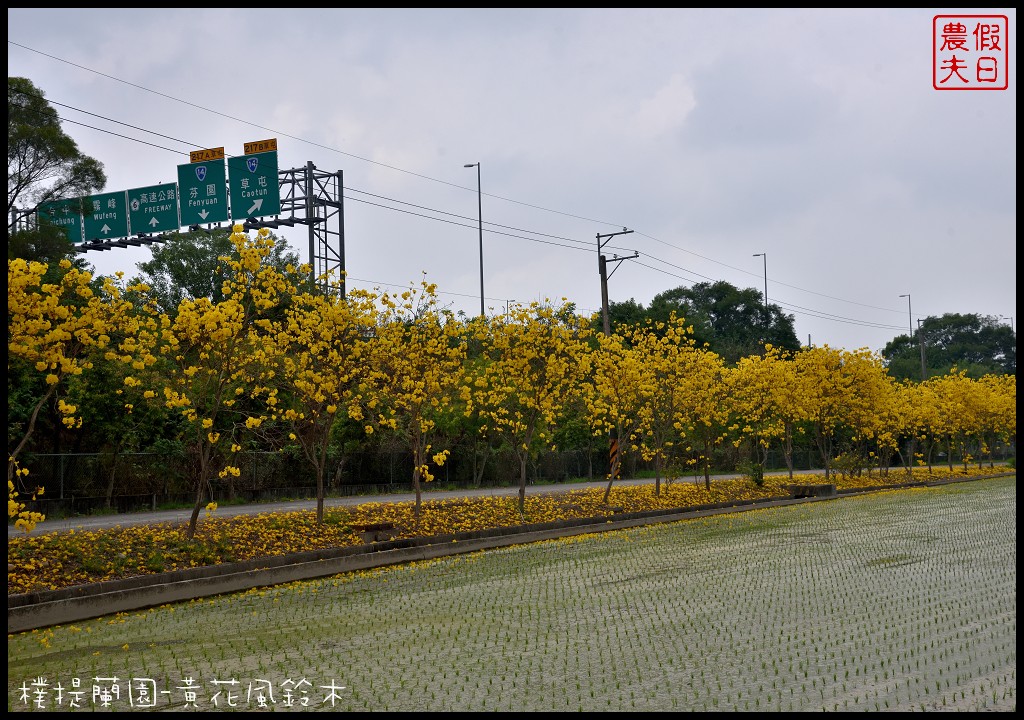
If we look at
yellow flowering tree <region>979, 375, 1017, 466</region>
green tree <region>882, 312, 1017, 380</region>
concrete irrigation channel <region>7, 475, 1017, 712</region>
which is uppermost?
green tree <region>882, 312, 1017, 380</region>

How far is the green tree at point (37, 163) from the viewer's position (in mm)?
27438

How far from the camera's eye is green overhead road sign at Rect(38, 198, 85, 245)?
30781mm

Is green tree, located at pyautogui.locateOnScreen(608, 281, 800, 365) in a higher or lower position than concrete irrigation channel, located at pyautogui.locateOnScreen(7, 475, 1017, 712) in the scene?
higher

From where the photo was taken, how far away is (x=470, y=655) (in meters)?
8.71

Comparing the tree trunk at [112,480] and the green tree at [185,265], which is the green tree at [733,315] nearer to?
the green tree at [185,265]

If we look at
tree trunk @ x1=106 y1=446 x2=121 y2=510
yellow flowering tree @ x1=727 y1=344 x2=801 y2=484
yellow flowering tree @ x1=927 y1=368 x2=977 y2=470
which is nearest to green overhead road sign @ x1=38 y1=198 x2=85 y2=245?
tree trunk @ x1=106 y1=446 x2=121 y2=510

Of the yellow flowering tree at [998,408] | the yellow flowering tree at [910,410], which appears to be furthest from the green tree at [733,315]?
the yellow flowering tree at [910,410]

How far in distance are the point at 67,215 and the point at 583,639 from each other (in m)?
27.2

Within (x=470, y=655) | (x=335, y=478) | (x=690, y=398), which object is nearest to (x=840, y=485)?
(x=690, y=398)

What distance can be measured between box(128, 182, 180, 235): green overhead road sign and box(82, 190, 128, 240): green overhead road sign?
1.33ft

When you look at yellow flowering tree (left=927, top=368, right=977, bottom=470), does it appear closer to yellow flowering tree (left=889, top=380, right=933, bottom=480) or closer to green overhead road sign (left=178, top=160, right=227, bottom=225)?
yellow flowering tree (left=889, top=380, right=933, bottom=480)

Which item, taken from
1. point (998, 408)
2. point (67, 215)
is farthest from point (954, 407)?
point (67, 215)

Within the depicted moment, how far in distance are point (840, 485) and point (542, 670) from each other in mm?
31369

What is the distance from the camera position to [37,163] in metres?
28.3
